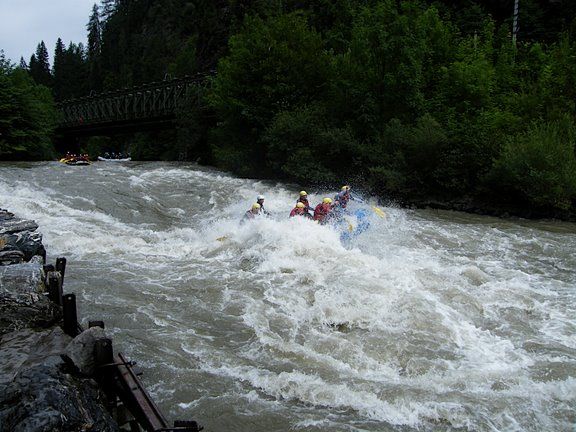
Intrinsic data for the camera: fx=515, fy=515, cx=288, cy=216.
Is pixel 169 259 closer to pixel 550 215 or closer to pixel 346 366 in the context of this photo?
pixel 346 366

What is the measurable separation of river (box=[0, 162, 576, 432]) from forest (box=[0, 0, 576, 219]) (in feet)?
14.8

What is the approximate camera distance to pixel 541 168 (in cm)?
1688

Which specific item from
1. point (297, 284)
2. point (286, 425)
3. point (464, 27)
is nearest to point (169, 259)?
point (297, 284)

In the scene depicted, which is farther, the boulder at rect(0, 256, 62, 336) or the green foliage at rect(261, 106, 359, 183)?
the green foliage at rect(261, 106, 359, 183)

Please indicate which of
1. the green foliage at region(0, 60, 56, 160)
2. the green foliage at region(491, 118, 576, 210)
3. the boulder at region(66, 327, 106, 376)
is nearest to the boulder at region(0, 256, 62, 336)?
the boulder at region(66, 327, 106, 376)

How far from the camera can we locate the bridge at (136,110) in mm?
39219

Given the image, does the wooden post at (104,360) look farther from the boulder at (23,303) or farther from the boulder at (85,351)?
the boulder at (23,303)

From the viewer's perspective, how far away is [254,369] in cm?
620

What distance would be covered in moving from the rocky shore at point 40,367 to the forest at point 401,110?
50.7 feet

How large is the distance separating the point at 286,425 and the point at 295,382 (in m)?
0.79

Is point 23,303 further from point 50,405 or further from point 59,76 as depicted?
point 59,76

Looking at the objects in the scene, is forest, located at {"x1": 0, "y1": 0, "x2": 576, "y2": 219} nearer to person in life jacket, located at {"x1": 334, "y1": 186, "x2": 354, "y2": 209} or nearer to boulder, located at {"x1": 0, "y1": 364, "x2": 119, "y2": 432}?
person in life jacket, located at {"x1": 334, "y1": 186, "x2": 354, "y2": 209}

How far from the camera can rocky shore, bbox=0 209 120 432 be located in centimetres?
348

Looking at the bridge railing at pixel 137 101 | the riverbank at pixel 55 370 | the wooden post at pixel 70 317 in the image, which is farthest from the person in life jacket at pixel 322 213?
the bridge railing at pixel 137 101
